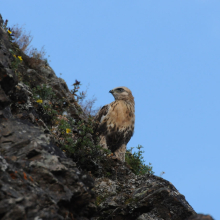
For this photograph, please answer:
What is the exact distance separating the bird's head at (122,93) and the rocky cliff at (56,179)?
8.80ft

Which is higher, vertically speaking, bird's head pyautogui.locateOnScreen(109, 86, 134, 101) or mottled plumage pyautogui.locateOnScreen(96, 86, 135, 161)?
bird's head pyautogui.locateOnScreen(109, 86, 134, 101)

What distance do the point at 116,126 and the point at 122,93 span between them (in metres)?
1.29

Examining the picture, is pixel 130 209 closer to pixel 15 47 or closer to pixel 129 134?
pixel 129 134

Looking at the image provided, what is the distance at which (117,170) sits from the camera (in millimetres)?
6867

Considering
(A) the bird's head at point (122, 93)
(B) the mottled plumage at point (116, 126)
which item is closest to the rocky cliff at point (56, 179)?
(B) the mottled plumage at point (116, 126)

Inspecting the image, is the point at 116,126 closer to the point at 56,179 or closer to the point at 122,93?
the point at 122,93

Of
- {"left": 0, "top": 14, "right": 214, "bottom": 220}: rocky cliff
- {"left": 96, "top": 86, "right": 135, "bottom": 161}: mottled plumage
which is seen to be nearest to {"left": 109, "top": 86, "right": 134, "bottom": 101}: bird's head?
{"left": 96, "top": 86, "right": 135, "bottom": 161}: mottled plumage

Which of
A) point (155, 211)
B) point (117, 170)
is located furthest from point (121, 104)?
point (155, 211)

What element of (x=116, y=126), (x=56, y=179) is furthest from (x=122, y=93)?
(x=56, y=179)

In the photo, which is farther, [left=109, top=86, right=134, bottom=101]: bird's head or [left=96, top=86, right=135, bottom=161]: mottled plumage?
[left=109, top=86, right=134, bottom=101]: bird's head

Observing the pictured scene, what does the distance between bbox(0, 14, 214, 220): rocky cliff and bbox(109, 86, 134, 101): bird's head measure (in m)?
2.68

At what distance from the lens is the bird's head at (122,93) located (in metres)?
10.1

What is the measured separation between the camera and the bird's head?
397 inches

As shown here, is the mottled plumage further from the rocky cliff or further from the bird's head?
the rocky cliff
